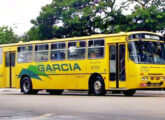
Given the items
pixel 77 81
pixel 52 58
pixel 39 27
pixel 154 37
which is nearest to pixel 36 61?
pixel 52 58

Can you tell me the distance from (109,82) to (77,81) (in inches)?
97.1

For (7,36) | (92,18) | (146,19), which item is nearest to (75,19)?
(92,18)

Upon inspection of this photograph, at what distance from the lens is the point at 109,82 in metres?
24.0

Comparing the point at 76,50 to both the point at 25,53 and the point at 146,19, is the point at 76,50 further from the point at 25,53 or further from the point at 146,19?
the point at 146,19

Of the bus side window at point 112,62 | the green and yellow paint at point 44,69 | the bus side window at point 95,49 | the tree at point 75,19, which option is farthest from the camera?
the tree at point 75,19

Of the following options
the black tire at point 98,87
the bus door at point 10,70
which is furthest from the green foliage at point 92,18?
the black tire at point 98,87

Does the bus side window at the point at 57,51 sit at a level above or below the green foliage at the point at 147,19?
below

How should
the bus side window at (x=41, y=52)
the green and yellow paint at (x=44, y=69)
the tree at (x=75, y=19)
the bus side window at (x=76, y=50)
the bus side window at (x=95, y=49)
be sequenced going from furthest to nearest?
the tree at (x=75, y=19) → the bus side window at (x=41, y=52) → the green and yellow paint at (x=44, y=69) → the bus side window at (x=76, y=50) → the bus side window at (x=95, y=49)

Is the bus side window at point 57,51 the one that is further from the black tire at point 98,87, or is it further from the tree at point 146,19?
the tree at point 146,19

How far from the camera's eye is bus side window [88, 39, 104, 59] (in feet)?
80.7

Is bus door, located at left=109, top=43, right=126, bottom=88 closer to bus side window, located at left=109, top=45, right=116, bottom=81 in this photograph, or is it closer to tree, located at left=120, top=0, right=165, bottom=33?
bus side window, located at left=109, top=45, right=116, bottom=81

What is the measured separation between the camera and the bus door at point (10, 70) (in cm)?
3028

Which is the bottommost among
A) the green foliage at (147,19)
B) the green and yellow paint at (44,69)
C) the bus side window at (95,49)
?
the green and yellow paint at (44,69)

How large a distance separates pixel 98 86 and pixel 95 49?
5.79ft
